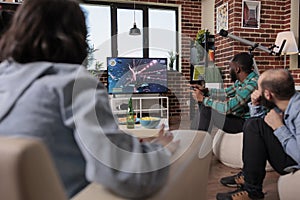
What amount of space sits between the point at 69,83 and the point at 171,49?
4605 mm

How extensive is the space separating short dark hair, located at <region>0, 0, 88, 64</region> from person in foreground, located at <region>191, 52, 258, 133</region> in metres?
1.68

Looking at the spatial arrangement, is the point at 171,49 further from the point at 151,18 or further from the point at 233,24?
the point at 233,24

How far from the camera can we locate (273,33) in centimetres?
397

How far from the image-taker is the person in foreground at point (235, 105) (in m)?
2.14

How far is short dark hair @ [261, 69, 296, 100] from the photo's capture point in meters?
1.54

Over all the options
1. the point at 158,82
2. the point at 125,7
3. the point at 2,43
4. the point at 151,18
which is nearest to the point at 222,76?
the point at 158,82

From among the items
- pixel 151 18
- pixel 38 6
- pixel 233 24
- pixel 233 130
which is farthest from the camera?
pixel 151 18

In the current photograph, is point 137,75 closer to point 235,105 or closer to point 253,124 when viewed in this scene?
point 235,105

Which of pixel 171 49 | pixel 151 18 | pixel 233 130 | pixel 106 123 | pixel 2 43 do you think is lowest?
pixel 233 130

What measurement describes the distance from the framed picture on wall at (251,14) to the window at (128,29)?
1.35 m

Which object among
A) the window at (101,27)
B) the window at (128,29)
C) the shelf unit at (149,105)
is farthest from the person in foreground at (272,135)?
the window at (101,27)

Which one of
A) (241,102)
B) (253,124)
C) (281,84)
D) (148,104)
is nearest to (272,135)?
(253,124)

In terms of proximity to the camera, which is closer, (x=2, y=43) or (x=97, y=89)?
(x=97, y=89)

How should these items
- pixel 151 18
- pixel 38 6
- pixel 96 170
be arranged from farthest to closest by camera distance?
pixel 151 18, pixel 38 6, pixel 96 170
